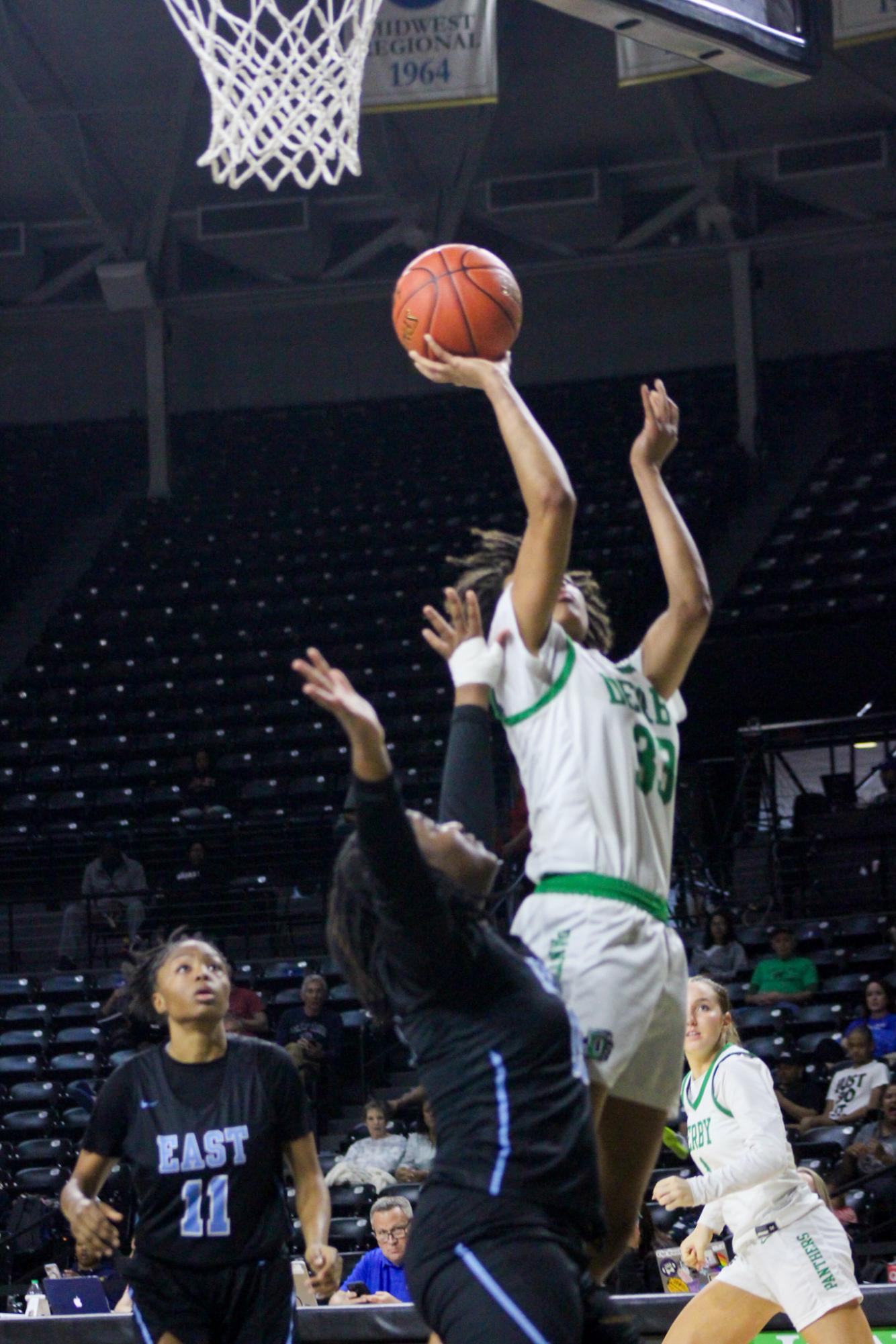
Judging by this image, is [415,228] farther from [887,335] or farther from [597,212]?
[887,335]

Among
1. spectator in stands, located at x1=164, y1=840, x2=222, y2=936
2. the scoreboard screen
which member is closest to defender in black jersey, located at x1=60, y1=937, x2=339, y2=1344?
the scoreboard screen

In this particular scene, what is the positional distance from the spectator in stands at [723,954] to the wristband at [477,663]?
850 centimetres

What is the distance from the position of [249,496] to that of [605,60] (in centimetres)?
646

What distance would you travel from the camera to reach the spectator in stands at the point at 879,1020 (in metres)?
10.9

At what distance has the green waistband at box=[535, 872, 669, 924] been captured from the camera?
385 centimetres

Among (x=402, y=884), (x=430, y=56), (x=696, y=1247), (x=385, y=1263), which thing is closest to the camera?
(x=402, y=884)

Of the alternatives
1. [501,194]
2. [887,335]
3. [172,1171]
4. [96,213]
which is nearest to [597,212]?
[501,194]

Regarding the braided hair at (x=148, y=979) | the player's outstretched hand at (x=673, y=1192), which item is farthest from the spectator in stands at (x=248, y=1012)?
the braided hair at (x=148, y=979)

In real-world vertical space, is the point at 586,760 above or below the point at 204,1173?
above

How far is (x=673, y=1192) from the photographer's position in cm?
548

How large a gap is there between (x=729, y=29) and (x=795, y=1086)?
5996 millimetres

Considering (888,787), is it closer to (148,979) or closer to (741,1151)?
(741,1151)

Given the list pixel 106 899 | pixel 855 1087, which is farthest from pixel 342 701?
pixel 106 899

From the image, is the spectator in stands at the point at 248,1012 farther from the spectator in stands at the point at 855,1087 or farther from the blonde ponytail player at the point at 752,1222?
the blonde ponytail player at the point at 752,1222
